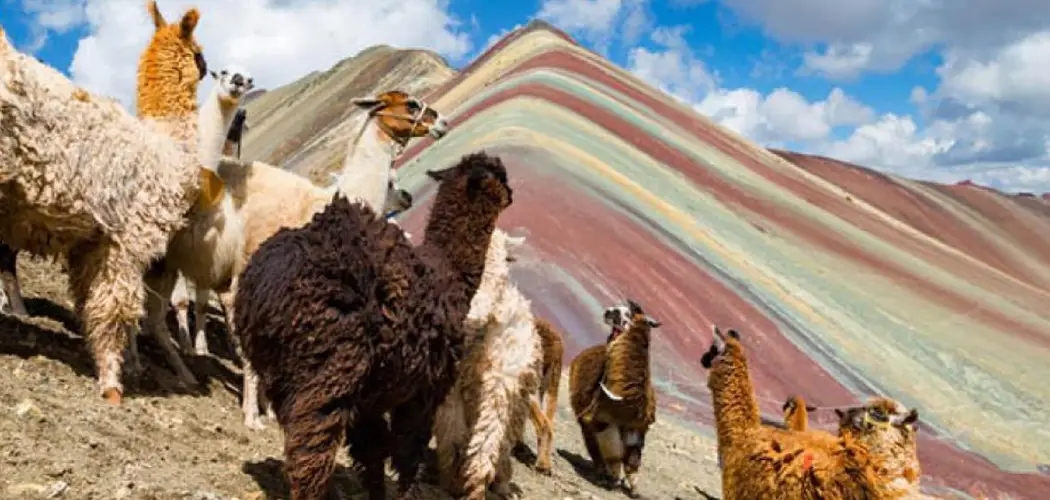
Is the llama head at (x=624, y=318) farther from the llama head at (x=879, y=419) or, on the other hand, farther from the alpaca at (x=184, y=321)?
the alpaca at (x=184, y=321)

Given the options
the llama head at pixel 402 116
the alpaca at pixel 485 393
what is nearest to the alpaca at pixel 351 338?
the alpaca at pixel 485 393

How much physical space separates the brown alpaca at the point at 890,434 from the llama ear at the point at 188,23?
4962 millimetres

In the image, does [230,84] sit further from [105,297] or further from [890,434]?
[890,434]

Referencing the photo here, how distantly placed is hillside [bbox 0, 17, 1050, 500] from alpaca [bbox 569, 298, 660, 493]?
1.06ft

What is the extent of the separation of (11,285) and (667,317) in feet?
34.7

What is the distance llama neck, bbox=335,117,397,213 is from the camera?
21.2ft

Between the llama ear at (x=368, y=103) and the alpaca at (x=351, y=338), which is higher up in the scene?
the llama ear at (x=368, y=103)

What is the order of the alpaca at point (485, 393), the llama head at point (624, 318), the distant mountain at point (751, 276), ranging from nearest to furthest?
the alpaca at point (485, 393), the llama head at point (624, 318), the distant mountain at point (751, 276)

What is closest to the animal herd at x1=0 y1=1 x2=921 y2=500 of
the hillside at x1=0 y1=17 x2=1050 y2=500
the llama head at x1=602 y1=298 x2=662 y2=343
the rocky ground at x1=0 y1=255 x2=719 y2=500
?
the rocky ground at x1=0 y1=255 x2=719 y2=500

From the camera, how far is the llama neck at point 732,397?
19.0ft

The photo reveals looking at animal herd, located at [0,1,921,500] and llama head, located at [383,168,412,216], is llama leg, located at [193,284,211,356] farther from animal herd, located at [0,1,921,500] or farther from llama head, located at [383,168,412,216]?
llama head, located at [383,168,412,216]

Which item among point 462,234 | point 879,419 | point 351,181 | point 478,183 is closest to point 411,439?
point 462,234

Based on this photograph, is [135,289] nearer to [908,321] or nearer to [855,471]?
[855,471]

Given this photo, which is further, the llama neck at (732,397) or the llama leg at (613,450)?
the llama leg at (613,450)
